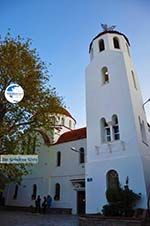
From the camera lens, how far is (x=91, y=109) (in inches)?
810

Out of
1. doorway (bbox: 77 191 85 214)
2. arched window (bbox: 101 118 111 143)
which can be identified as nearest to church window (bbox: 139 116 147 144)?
arched window (bbox: 101 118 111 143)

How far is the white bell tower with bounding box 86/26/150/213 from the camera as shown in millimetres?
16234

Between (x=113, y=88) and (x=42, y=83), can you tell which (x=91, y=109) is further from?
(x=42, y=83)

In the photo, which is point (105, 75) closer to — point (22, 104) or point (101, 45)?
point (101, 45)

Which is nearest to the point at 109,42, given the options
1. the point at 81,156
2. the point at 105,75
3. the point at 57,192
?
the point at 105,75

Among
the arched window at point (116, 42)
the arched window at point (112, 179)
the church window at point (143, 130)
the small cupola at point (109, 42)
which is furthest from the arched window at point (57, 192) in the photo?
the arched window at point (116, 42)

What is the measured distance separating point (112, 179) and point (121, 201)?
2.53 metres

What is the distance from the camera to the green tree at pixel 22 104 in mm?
15812

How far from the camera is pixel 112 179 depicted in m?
16.9

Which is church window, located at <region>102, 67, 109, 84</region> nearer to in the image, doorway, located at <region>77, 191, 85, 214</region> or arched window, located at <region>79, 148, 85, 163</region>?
arched window, located at <region>79, 148, 85, 163</region>

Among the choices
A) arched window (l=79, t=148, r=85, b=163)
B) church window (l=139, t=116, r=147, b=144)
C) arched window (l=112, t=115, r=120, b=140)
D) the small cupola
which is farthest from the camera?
arched window (l=79, t=148, r=85, b=163)

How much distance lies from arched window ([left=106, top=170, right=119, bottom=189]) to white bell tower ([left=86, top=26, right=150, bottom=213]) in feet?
0.69

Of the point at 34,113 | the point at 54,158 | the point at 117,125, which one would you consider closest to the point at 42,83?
the point at 34,113

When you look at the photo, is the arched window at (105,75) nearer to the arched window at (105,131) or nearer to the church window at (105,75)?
the church window at (105,75)
